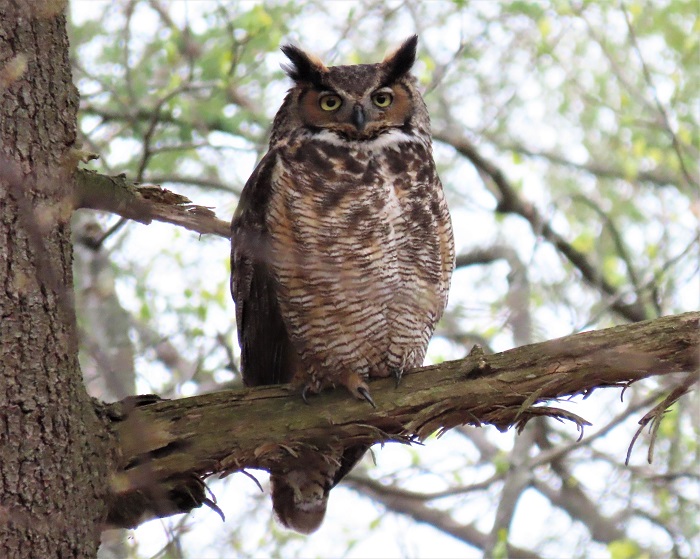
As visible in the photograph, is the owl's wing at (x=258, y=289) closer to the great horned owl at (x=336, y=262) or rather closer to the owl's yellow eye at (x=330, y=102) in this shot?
the great horned owl at (x=336, y=262)

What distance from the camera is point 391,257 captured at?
106 inches

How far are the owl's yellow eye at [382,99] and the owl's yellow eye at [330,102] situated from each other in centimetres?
12

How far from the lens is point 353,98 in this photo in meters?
3.11

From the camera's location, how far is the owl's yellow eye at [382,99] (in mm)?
3162

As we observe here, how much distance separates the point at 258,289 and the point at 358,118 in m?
0.65

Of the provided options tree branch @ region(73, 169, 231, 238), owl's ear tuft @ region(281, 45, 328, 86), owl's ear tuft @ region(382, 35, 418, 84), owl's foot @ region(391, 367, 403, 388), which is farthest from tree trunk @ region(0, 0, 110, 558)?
owl's ear tuft @ region(382, 35, 418, 84)

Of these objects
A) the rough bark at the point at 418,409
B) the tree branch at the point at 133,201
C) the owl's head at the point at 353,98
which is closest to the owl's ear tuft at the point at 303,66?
the owl's head at the point at 353,98

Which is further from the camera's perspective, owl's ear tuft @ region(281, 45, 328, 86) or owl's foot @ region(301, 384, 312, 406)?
owl's ear tuft @ region(281, 45, 328, 86)

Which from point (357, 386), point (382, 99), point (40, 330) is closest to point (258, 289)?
point (357, 386)

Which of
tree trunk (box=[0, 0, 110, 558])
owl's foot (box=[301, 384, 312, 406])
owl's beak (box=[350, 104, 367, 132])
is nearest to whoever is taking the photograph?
tree trunk (box=[0, 0, 110, 558])

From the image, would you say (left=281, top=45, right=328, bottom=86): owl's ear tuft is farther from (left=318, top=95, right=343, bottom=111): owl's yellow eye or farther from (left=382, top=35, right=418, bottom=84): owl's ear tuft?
(left=382, top=35, right=418, bottom=84): owl's ear tuft

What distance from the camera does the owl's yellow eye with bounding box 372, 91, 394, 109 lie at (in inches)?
124

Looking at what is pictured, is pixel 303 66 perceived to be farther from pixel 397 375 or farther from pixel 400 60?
pixel 397 375

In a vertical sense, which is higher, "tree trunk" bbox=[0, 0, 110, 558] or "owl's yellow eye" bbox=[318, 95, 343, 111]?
"owl's yellow eye" bbox=[318, 95, 343, 111]
